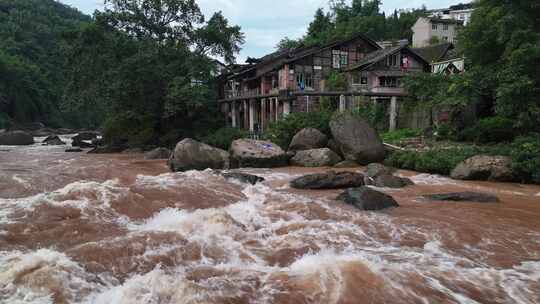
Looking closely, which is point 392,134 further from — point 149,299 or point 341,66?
point 149,299

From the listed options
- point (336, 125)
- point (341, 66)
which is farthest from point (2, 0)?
point (336, 125)

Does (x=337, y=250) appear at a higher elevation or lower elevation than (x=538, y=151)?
lower

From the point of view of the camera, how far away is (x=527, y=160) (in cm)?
1382

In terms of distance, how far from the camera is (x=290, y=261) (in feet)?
20.5

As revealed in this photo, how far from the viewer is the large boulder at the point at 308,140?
19266 mm

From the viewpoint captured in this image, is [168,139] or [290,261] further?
[168,139]

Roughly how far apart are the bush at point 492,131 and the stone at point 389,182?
7.09m

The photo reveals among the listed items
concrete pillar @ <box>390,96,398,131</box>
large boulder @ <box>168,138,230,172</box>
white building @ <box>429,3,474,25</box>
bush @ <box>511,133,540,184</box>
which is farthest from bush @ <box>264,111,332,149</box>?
white building @ <box>429,3,474,25</box>

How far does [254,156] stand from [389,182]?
258 inches

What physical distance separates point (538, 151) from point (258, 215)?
1114 cm

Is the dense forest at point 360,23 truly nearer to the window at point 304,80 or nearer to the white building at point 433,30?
the white building at point 433,30

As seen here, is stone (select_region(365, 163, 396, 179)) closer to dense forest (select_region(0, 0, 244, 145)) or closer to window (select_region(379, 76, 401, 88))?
dense forest (select_region(0, 0, 244, 145))

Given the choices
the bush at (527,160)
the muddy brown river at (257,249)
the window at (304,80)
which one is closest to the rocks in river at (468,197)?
the muddy brown river at (257,249)

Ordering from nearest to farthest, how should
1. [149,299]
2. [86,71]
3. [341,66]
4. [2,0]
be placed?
[149,299] < [86,71] < [341,66] < [2,0]
